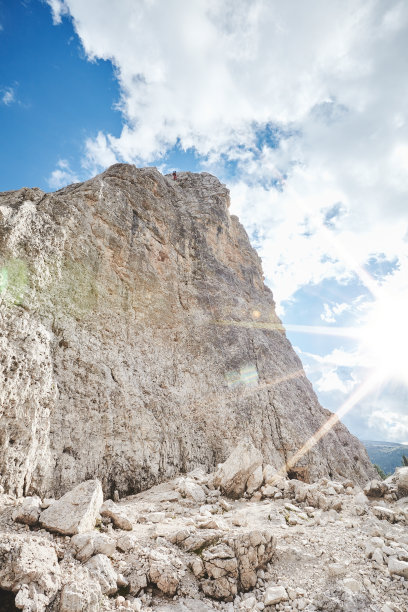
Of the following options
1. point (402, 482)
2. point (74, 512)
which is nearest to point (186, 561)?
point (74, 512)

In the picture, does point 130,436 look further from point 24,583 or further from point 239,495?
point 24,583

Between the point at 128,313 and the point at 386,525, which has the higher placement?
the point at 128,313

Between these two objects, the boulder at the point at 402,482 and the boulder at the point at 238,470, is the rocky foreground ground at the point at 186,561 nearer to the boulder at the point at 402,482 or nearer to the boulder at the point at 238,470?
the boulder at the point at 402,482

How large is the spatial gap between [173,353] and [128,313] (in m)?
4.33

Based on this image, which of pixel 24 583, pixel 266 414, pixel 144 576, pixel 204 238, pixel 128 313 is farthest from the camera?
pixel 204 238

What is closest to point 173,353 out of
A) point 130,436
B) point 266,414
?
point 130,436

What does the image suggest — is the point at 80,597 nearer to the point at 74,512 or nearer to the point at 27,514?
the point at 74,512

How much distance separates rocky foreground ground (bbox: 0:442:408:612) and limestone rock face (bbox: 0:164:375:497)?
12.8 feet

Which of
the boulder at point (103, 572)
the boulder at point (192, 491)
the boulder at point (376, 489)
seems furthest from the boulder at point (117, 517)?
the boulder at point (376, 489)

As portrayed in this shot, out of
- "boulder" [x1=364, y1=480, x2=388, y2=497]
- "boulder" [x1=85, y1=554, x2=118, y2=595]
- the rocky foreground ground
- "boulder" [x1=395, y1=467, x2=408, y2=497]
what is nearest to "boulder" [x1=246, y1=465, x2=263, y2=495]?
the rocky foreground ground

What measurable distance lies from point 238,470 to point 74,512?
29.7 feet

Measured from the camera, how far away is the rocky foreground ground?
5.30 metres

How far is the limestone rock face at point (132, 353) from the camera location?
40.4ft

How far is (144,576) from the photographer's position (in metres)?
6.31
